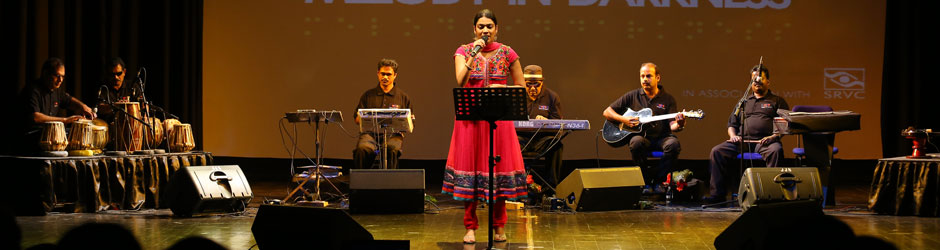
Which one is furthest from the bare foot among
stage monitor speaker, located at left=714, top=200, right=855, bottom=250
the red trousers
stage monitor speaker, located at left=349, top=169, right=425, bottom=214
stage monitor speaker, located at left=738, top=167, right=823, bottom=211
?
stage monitor speaker, located at left=738, top=167, right=823, bottom=211

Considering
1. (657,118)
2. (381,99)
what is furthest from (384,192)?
(657,118)

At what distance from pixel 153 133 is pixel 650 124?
4092 millimetres

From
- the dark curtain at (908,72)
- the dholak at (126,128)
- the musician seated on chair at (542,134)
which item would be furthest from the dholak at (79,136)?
the dark curtain at (908,72)

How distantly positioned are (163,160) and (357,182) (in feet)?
5.43

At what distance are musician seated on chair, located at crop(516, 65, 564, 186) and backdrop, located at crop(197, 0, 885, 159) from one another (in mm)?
1849

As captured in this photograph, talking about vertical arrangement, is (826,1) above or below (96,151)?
above

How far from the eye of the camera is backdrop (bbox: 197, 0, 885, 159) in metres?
8.55

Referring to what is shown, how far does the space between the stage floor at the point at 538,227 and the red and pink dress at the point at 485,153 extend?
32cm

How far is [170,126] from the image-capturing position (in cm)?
642

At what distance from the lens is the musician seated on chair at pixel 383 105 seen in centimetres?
670

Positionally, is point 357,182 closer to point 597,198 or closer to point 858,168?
point 597,198

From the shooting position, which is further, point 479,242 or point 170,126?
point 170,126

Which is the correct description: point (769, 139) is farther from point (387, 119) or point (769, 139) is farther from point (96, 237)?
point (96, 237)

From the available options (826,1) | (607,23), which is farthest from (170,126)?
(826,1)
